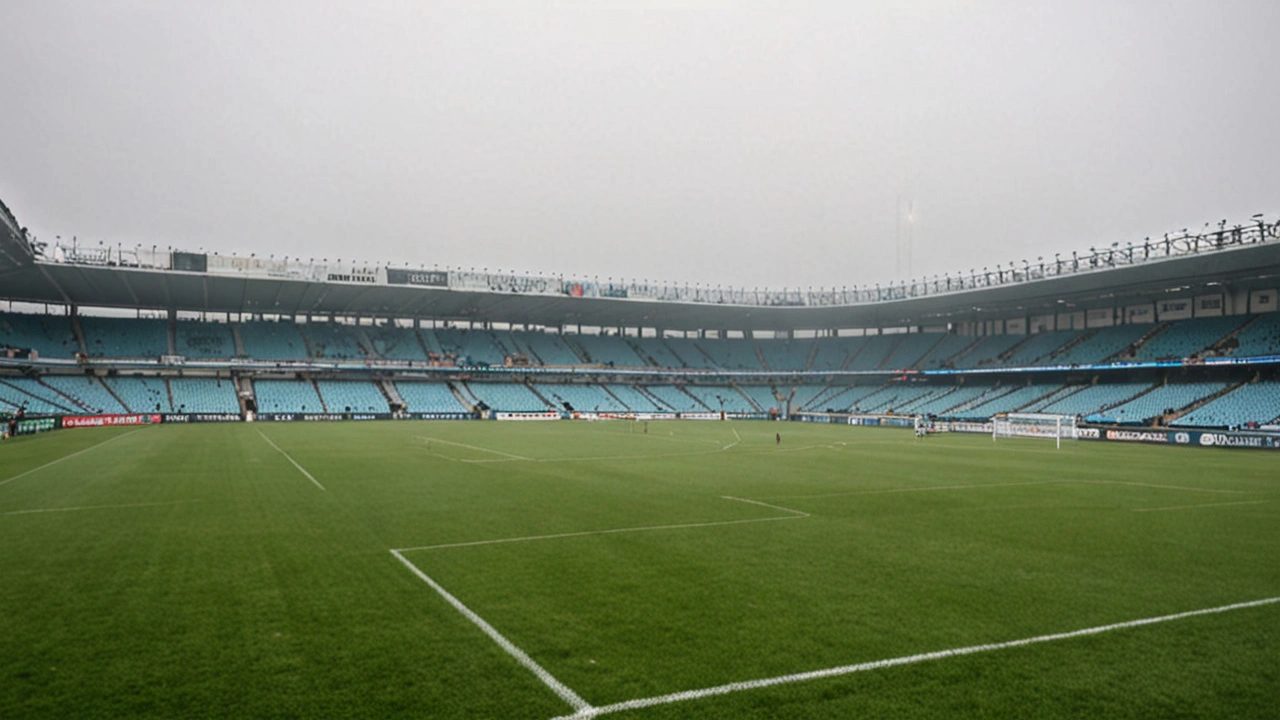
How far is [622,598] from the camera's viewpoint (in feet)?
27.3

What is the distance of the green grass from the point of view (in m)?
5.66

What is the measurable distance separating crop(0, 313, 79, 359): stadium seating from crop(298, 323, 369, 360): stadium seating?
18.3 m

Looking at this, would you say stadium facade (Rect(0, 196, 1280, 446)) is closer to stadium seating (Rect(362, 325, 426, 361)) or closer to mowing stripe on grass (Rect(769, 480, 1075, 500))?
stadium seating (Rect(362, 325, 426, 361))

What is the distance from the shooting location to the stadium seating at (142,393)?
57.2m

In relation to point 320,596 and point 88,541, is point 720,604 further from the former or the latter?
point 88,541

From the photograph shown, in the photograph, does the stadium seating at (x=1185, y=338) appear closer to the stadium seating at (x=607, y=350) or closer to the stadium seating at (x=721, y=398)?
the stadium seating at (x=721, y=398)

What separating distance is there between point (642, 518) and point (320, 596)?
6822mm

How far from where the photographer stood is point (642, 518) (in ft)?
46.1

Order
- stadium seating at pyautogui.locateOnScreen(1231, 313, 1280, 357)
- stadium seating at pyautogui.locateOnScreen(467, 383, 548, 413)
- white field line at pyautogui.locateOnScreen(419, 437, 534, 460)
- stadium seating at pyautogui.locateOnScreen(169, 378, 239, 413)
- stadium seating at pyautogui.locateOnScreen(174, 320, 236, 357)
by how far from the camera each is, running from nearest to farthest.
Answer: white field line at pyautogui.locateOnScreen(419, 437, 534, 460) → stadium seating at pyautogui.locateOnScreen(1231, 313, 1280, 357) → stadium seating at pyautogui.locateOnScreen(169, 378, 239, 413) → stadium seating at pyautogui.locateOnScreen(174, 320, 236, 357) → stadium seating at pyautogui.locateOnScreen(467, 383, 548, 413)

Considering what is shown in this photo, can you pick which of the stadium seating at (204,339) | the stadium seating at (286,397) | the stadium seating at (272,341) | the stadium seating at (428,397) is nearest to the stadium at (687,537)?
the stadium seating at (286,397)

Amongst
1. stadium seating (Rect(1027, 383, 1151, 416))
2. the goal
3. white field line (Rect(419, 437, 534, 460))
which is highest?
stadium seating (Rect(1027, 383, 1151, 416))

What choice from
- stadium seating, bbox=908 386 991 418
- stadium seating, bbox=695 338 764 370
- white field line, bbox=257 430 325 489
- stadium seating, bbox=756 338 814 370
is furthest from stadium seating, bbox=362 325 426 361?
stadium seating, bbox=908 386 991 418

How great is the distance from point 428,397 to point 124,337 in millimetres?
25919

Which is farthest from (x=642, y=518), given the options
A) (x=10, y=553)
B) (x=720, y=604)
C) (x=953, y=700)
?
(x=10, y=553)
